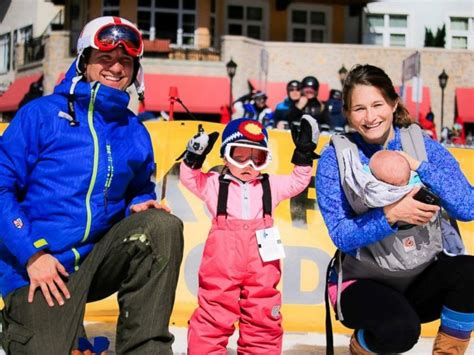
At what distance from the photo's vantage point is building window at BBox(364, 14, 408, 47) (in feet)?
99.2

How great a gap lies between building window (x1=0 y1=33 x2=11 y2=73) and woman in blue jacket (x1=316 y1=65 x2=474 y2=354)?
86.9 feet

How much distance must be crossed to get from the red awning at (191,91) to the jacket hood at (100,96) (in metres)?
20.7

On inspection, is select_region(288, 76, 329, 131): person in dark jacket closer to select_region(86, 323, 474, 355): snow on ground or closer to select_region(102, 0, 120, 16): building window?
select_region(86, 323, 474, 355): snow on ground

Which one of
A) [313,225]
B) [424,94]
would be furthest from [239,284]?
[424,94]

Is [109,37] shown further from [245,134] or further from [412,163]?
[412,163]

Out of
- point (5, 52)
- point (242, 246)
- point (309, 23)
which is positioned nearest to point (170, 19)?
point (309, 23)

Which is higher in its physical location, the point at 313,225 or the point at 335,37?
the point at 335,37

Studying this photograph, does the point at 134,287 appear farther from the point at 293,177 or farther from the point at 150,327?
the point at 293,177

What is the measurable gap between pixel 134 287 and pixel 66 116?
2.36 ft

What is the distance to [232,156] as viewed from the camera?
3914 millimetres

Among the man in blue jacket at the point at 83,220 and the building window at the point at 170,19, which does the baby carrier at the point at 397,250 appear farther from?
the building window at the point at 170,19

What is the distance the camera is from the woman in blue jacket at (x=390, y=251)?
112 inches

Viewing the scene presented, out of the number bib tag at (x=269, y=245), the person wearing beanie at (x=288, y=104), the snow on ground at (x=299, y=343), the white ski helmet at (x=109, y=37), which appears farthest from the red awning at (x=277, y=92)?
the white ski helmet at (x=109, y=37)

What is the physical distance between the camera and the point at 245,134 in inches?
152
